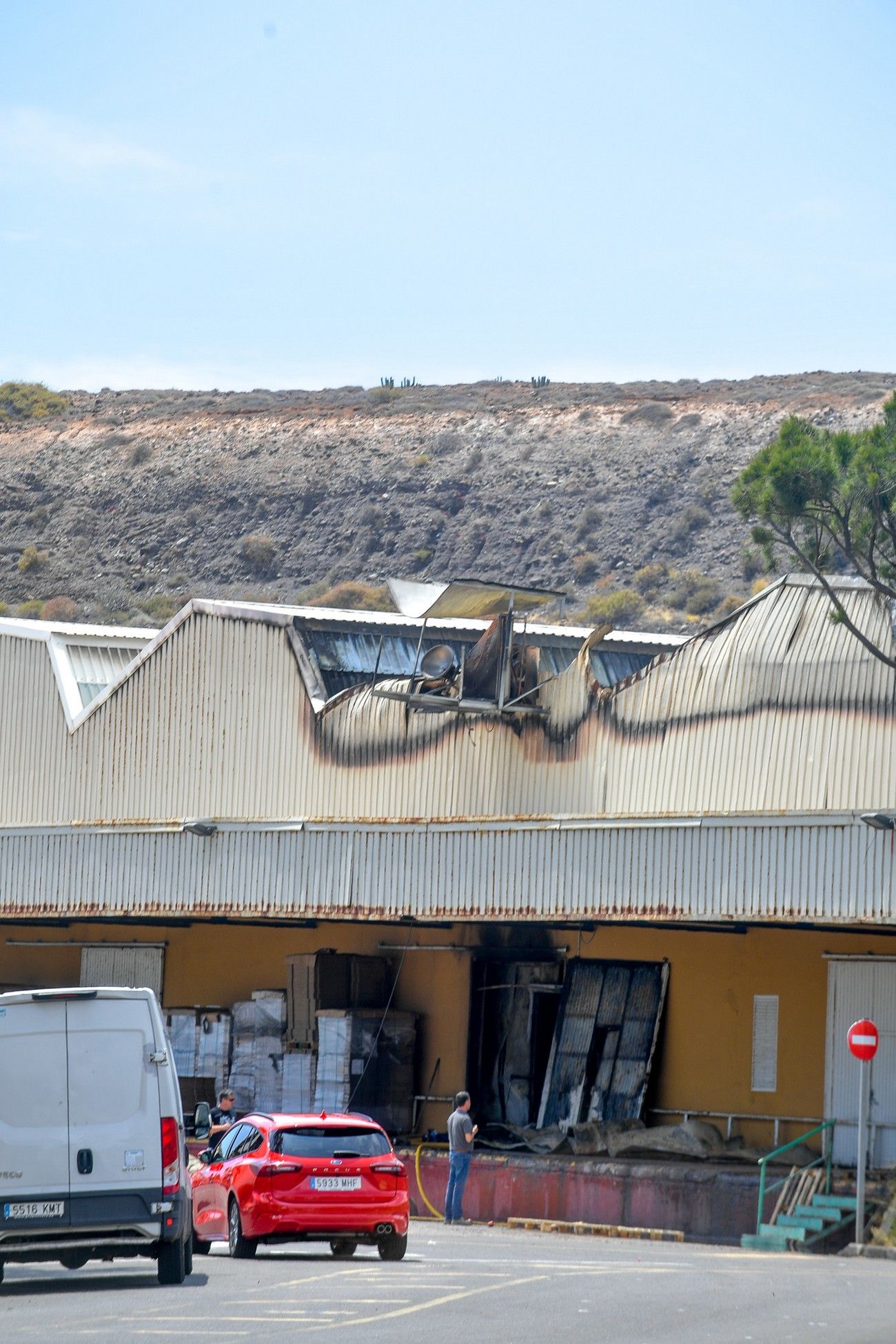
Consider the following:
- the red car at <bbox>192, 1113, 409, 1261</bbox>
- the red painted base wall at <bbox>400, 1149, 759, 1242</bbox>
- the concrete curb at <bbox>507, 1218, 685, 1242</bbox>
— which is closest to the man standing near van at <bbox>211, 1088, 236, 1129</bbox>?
the red painted base wall at <bbox>400, 1149, 759, 1242</bbox>

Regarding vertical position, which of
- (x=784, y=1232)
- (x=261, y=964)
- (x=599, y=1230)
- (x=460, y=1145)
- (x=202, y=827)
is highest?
(x=202, y=827)

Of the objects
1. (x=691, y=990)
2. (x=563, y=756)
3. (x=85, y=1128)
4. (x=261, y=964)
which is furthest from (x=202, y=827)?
(x=85, y=1128)

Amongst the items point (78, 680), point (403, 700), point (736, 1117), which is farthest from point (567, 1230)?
point (78, 680)

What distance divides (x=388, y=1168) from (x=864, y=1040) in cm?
650

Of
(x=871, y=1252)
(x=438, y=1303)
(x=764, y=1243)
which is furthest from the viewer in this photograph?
(x=764, y=1243)

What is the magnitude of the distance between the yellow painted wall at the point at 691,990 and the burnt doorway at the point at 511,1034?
24 cm

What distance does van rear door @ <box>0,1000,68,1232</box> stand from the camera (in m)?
14.3

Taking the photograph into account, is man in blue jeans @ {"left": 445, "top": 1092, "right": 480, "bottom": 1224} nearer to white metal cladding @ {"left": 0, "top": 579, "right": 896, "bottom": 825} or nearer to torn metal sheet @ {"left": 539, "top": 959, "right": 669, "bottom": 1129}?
torn metal sheet @ {"left": 539, "top": 959, "right": 669, "bottom": 1129}

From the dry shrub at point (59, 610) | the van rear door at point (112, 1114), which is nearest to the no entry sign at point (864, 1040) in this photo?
the van rear door at point (112, 1114)

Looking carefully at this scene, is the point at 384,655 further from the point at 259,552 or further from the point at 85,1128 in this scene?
A: the point at 259,552

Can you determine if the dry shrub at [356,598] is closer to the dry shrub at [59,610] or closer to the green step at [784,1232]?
the dry shrub at [59,610]

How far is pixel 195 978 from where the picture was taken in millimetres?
33469

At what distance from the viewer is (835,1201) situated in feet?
74.4

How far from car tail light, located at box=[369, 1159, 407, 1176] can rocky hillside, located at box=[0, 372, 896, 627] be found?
46.6 m
